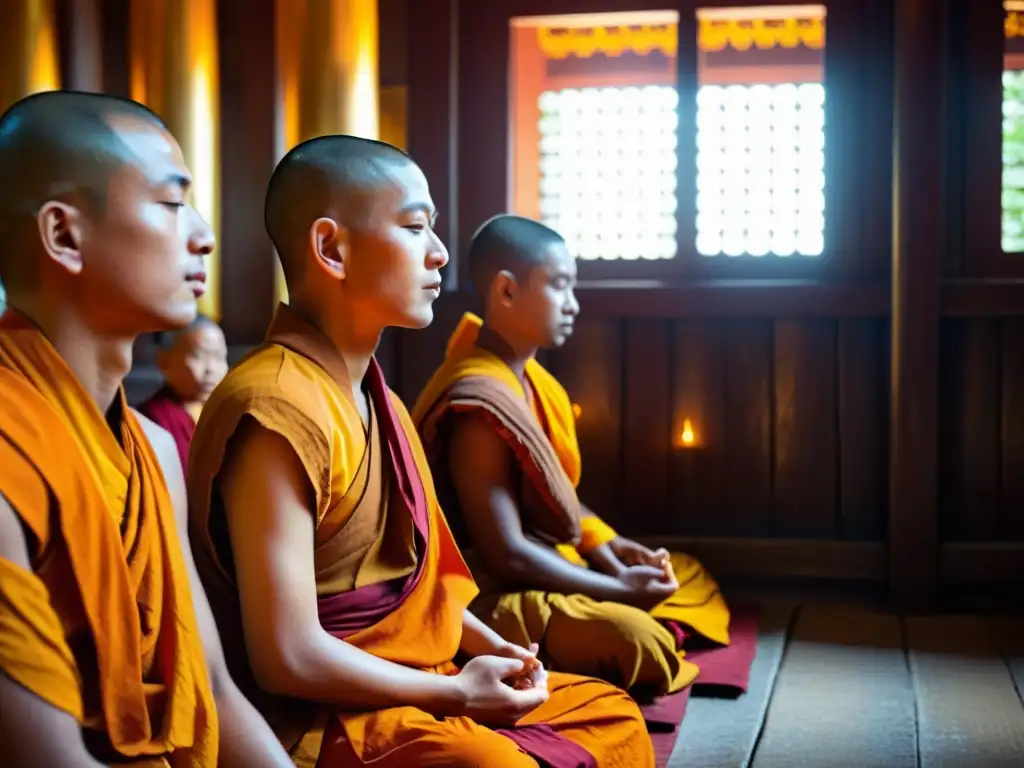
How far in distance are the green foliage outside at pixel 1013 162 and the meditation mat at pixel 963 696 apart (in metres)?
1.45

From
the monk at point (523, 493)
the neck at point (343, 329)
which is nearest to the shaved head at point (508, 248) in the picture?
the monk at point (523, 493)

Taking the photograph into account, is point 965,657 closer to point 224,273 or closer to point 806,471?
point 806,471

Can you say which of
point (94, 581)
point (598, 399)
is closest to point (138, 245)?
point (94, 581)

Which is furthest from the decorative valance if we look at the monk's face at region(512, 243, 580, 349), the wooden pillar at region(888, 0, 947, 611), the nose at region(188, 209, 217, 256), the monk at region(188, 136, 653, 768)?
the nose at region(188, 209, 217, 256)

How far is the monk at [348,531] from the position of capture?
1927 millimetres

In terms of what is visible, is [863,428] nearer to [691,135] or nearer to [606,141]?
[691,135]

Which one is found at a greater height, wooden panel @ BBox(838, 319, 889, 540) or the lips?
the lips

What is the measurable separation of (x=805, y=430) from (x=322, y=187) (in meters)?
3.13

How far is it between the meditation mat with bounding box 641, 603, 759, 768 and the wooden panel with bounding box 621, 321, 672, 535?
0.54 metres

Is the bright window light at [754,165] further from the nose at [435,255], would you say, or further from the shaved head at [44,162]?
the shaved head at [44,162]

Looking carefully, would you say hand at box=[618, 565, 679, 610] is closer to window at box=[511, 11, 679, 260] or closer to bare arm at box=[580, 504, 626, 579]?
bare arm at box=[580, 504, 626, 579]

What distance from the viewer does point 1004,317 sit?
4668 millimetres

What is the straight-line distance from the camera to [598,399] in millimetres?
4957

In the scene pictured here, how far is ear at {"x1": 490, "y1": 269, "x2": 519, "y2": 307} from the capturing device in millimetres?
3605
